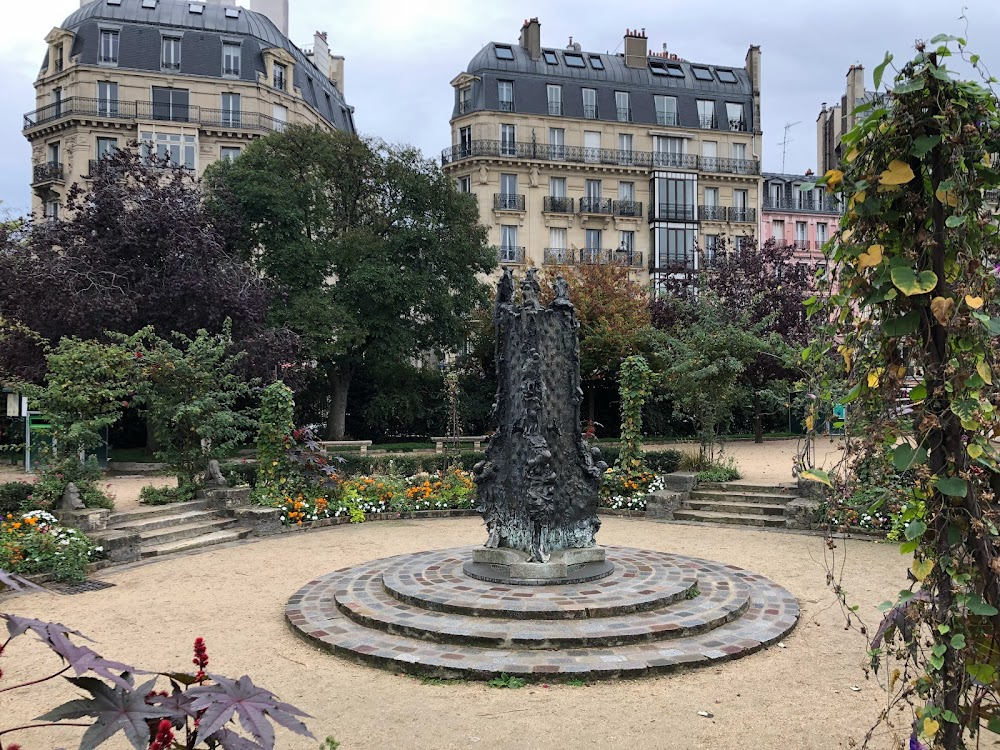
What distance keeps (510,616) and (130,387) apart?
354 inches

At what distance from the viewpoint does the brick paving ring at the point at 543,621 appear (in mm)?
5891

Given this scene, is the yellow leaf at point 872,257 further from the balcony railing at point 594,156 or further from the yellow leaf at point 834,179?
the balcony railing at point 594,156

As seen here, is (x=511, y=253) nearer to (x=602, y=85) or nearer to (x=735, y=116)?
(x=602, y=85)

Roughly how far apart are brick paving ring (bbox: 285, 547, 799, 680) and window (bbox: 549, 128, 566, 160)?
108 feet

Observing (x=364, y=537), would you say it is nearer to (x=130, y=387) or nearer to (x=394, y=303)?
(x=130, y=387)

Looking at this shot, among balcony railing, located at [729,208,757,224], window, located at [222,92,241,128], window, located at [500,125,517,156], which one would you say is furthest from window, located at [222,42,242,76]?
balcony railing, located at [729,208,757,224]

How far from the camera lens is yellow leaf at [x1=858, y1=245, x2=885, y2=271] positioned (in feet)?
9.09

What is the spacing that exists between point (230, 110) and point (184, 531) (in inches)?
1086

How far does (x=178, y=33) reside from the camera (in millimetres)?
34062

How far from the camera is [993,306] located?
3.05m

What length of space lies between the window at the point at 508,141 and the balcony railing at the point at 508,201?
217 centimetres

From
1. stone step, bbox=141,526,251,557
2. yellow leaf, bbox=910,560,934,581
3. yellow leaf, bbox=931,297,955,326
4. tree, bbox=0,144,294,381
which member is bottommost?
stone step, bbox=141,526,251,557

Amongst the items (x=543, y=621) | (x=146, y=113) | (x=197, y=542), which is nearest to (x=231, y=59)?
(x=146, y=113)

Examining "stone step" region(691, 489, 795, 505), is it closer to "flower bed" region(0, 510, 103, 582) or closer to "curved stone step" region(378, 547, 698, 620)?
"curved stone step" region(378, 547, 698, 620)
